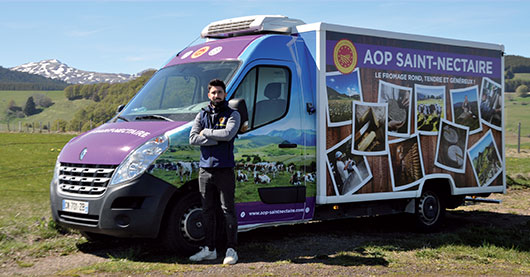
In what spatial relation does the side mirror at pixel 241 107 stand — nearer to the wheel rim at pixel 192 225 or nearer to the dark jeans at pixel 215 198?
the dark jeans at pixel 215 198

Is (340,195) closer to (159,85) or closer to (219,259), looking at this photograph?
(219,259)

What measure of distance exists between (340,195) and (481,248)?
6.11ft

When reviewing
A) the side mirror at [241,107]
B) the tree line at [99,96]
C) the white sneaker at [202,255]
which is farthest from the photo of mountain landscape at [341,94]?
the tree line at [99,96]

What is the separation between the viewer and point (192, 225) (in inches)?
288

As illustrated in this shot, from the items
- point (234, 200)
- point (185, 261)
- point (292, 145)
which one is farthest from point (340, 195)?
point (185, 261)

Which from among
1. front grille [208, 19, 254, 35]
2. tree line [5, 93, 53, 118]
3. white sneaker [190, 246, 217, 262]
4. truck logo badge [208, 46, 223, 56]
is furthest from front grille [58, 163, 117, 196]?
tree line [5, 93, 53, 118]

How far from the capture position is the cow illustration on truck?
6.99 metres

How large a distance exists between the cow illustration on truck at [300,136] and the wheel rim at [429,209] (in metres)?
0.02

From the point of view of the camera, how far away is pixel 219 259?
285 inches

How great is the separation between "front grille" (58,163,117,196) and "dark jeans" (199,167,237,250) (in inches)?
38.1

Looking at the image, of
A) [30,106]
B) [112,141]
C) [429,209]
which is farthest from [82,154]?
[30,106]

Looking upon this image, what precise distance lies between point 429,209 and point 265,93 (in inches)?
142

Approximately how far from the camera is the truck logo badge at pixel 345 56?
8.51 meters

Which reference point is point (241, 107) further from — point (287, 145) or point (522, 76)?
point (522, 76)
